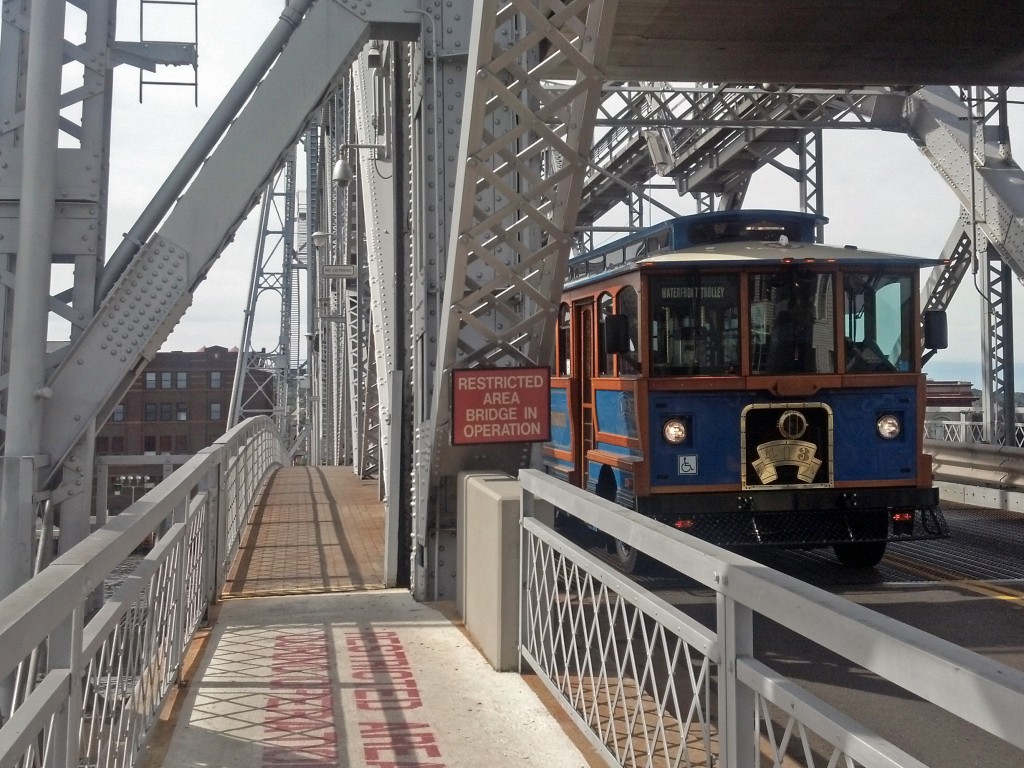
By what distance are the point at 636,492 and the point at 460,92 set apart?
359cm

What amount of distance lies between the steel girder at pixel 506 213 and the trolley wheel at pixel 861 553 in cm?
397

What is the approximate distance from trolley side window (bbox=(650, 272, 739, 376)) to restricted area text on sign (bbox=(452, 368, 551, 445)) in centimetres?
217

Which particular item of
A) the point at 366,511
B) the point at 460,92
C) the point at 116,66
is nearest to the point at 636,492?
the point at 460,92

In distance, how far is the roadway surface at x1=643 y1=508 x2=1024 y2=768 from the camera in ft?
18.3

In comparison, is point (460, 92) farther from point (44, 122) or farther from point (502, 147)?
point (44, 122)

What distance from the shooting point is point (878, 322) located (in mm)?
9648

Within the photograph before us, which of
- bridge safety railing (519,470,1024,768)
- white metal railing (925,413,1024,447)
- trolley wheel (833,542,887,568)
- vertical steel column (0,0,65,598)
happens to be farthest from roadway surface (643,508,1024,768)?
white metal railing (925,413,1024,447)

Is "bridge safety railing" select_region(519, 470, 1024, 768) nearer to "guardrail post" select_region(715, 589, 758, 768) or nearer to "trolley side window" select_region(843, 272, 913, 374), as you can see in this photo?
"guardrail post" select_region(715, 589, 758, 768)

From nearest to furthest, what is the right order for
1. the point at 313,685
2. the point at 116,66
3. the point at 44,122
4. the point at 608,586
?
the point at 608,586
the point at 313,685
the point at 44,122
the point at 116,66

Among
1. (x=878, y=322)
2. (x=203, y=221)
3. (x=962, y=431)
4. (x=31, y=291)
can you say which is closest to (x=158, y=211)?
(x=203, y=221)

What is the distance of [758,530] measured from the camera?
9.23m

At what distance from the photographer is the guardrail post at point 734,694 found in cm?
320

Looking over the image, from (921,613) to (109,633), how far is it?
20.4 feet

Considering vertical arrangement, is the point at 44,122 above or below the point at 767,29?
below
